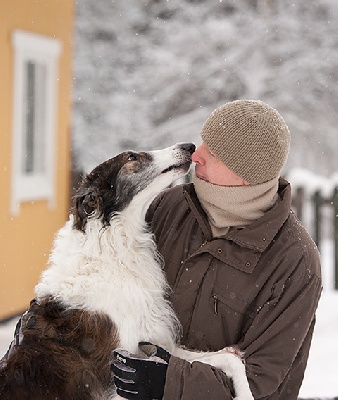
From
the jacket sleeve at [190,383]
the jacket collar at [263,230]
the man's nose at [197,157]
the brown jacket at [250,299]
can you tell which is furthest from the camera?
the man's nose at [197,157]

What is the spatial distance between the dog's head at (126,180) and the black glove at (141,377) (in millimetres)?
811

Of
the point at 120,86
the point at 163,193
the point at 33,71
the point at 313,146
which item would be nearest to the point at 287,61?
the point at 313,146

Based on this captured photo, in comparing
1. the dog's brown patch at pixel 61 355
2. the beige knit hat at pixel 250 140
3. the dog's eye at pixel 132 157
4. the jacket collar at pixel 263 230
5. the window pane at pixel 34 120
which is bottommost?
the window pane at pixel 34 120

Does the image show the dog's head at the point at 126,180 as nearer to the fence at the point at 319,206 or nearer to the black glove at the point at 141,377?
the black glove at the point at 141,377

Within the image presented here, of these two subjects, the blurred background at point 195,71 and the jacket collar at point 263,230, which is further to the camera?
the blurred background at point 195,71

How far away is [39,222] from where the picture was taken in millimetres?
9500

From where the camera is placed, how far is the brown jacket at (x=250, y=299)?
10.5ft

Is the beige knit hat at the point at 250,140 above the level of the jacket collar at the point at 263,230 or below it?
above

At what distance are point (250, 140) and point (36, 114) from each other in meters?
6.88

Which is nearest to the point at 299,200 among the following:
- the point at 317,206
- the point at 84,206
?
the point at 317,206

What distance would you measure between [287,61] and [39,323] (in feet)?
59.4

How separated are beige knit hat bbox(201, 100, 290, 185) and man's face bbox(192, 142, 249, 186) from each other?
0.05m

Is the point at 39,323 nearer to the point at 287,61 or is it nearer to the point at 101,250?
the point at 101,250

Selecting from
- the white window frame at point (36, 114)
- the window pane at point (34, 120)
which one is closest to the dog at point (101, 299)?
the white window frame at point (36, 114)
